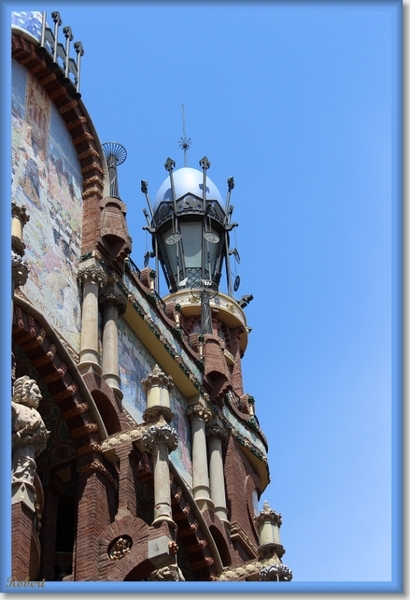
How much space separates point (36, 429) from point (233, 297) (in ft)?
71.4

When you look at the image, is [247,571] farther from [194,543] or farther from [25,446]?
[25,446]

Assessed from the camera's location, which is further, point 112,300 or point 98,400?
point 112,300

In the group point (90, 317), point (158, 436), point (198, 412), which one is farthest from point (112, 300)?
point (158, 436)

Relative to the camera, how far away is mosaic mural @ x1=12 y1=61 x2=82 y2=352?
20234 millimetres

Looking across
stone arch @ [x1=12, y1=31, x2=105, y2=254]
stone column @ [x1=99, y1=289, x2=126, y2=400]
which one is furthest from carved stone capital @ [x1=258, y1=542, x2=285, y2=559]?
stone arch @ [x1=12, y1=31, x2=105, y2=254]

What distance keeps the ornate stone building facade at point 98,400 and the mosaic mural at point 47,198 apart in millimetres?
38

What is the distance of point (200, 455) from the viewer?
80.8 ft

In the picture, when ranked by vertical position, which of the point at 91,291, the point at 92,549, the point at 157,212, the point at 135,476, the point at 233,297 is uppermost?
the point at 157,212

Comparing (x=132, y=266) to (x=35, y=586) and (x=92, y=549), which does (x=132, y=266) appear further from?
(x=35, y=586)

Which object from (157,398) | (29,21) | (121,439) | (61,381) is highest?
(29,21)

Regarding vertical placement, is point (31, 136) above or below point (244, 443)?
above

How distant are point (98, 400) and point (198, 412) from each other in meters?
5.42

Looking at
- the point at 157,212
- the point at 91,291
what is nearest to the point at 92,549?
the point at 91,291

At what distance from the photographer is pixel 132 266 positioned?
80.7ft
